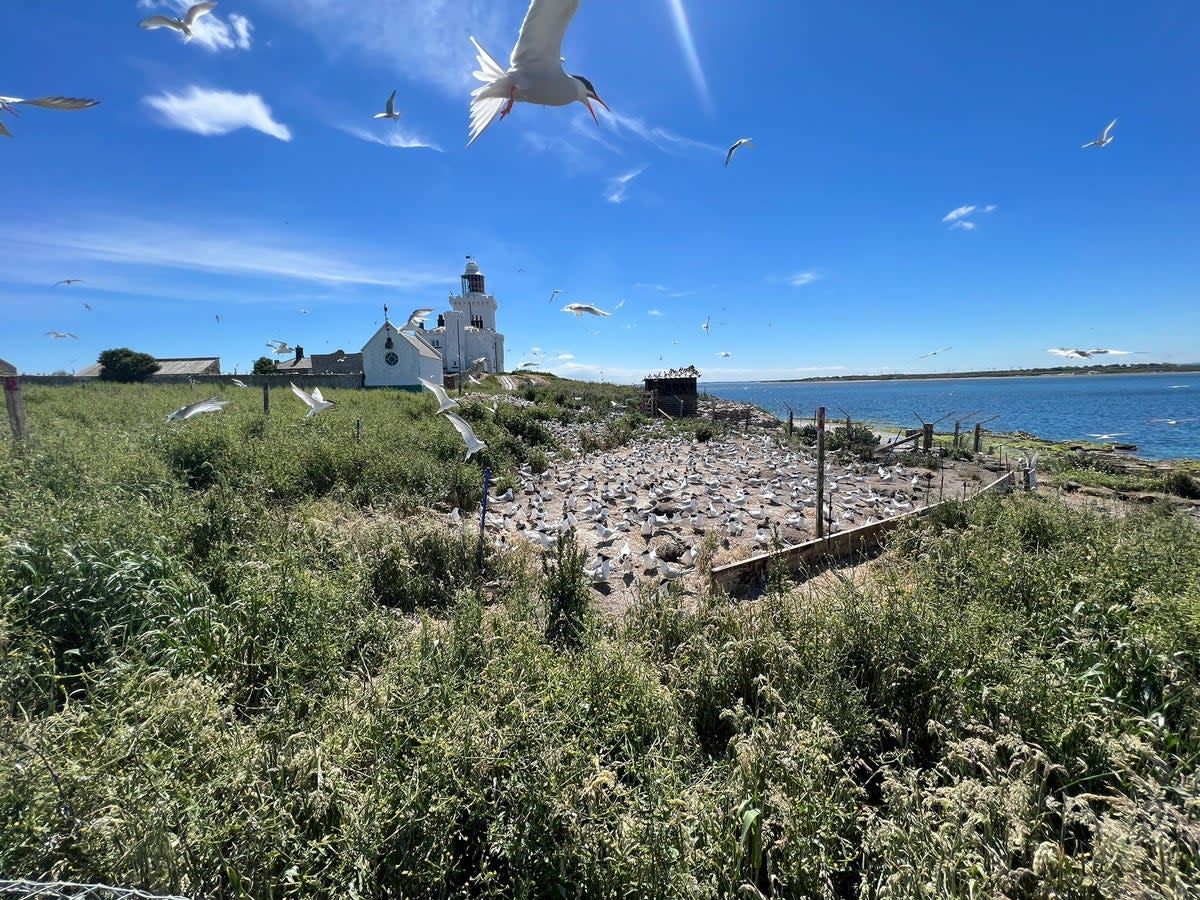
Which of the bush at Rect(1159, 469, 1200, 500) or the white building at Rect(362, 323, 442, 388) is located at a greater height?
the white building at Rect(362, 323, 442, 388)

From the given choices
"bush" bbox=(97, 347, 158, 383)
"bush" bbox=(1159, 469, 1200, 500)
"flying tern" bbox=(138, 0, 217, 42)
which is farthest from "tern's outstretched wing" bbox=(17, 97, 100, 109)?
"bush" bbox=(97, 347, 158, 383)

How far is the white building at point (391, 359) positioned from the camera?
105 ft

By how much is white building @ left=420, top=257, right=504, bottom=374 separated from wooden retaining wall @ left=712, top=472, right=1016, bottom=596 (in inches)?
1982

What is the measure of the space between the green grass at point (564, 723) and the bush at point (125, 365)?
4856 centimetres

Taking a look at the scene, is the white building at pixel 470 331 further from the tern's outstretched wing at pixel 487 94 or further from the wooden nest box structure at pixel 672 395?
the tern's outstretched wing at pixel 487 94

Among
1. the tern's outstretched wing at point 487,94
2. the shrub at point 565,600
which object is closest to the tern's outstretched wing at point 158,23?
the tern's outstretched wing at point 487,94

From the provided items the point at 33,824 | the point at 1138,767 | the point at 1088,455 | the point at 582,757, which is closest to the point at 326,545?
the point at 33,824

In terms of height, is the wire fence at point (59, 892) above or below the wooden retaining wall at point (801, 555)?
above

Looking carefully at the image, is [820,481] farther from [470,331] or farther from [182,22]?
[470,331]

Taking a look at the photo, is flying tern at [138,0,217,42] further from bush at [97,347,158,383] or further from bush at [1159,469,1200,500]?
bush at [97,347,158,383]

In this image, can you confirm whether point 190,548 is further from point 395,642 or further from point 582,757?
point 582,757

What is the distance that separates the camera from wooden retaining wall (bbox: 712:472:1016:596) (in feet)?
19.4

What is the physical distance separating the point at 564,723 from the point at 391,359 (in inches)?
1314

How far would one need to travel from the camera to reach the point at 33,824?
1975 millimetres
